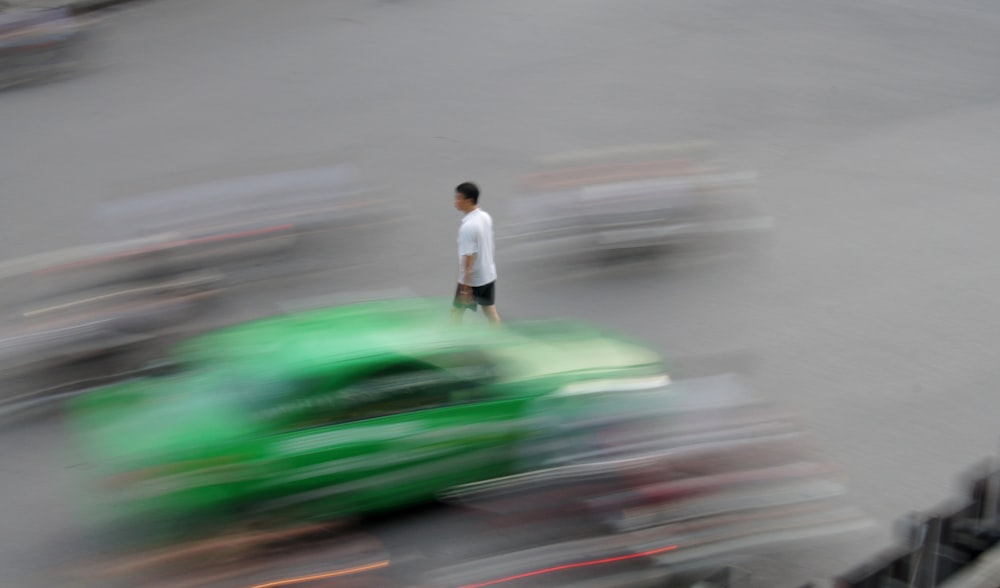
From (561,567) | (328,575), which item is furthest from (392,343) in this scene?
(561,567)

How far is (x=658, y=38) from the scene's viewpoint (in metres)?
18.2

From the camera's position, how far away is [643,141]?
14633 millimetres

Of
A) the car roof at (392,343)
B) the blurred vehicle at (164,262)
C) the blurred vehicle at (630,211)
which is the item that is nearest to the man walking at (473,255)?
the car roof at (392,343)

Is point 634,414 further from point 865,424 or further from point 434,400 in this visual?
point 865,424

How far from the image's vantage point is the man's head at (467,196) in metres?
8.70

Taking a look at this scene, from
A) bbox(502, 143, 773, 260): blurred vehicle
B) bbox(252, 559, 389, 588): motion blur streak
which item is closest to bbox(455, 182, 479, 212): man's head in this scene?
bbox(502, 143, 773, 260): blurred vehicle

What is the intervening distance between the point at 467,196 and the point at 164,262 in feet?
10.9

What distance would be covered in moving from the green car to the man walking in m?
1.54

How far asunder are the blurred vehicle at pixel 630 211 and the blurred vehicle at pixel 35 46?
9.72 m

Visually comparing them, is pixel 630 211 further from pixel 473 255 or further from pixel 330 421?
pixel 330 421

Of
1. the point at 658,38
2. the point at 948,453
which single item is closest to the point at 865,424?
the point at 948,453

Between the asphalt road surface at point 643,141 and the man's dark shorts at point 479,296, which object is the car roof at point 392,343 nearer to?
the man's dark shorts at point 479,296

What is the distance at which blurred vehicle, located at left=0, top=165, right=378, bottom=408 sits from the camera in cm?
898

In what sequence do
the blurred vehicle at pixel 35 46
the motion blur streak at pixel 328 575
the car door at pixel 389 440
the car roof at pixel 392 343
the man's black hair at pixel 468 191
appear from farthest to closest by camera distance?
1. the blurred vehicle at pixel 35 46
2. the man's black hair at pixel 468 191
3. the car roof at pixel 392 343
4. the car door at pixel 389 440
5. the motion blur streak at pixel 328 575
